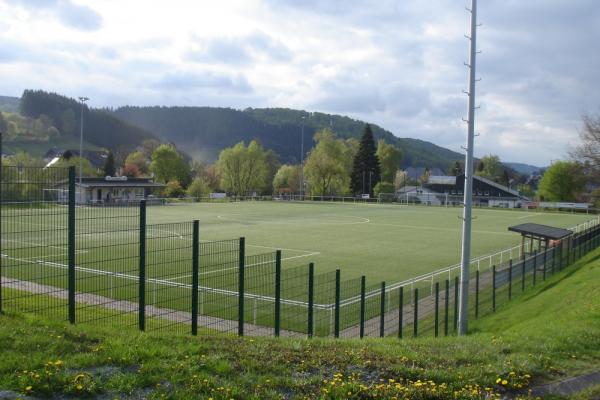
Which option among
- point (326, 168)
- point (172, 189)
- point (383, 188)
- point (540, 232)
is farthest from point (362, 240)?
point (326, 168)

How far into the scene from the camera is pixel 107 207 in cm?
960

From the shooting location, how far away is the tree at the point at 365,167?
111 meters

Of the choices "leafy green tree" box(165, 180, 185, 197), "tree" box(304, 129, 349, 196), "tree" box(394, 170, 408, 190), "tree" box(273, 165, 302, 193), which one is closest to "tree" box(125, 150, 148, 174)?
"tree" box(273, 165, 302, 193)

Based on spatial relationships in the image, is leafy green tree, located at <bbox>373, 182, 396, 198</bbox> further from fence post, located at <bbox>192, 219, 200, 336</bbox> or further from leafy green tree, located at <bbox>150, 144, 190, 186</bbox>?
fence post, located at <bbox>192, 219, 200, 336</bbox>

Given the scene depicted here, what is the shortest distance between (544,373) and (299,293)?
1299cm

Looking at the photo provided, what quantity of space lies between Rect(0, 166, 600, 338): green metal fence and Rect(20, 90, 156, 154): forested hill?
167m

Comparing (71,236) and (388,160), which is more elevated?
(388,160)

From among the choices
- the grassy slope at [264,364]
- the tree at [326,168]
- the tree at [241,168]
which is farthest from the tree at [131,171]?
the grassy slope at [264,364]

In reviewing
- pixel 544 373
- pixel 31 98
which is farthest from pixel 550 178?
pixel 31 98

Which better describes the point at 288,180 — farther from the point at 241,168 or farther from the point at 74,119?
the point at 74,119

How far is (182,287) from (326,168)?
89935 millimetres

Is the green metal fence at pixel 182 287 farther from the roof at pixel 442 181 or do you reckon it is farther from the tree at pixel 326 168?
the roof at pixel 442 181

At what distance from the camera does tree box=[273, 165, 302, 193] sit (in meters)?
125

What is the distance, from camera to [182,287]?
59.2 ft
